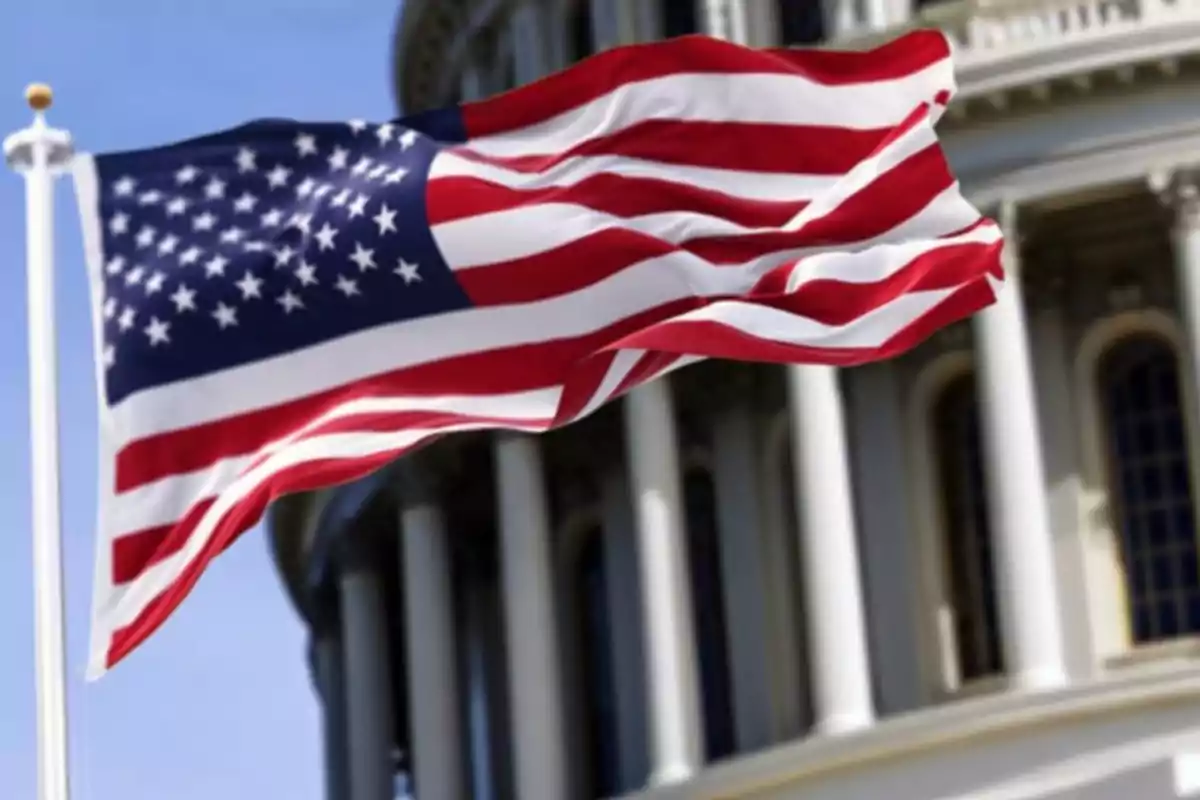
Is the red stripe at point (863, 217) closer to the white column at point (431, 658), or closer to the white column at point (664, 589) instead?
the white column at point (664, 589)

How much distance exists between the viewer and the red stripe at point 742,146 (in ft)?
90.5

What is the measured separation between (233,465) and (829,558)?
19.0m

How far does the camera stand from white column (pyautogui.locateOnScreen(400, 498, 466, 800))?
50.0 metres

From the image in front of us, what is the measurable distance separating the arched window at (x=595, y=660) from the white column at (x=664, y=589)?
12.2 feet

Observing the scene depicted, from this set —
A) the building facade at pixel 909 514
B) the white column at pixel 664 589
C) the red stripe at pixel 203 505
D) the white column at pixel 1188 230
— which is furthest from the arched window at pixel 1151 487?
the red stripe at pixel 203 505

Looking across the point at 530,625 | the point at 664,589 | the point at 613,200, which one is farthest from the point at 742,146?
the point at 530,625

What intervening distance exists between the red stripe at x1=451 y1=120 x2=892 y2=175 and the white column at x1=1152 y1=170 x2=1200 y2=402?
15602mm

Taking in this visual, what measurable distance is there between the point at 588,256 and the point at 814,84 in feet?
7.41

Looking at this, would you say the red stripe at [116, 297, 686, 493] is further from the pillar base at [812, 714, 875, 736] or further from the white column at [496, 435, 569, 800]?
the white column at [496, 435, 569, 800]

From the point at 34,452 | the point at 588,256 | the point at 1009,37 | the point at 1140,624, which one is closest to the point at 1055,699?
the point at 1140,624

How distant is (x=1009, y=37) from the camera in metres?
44.1

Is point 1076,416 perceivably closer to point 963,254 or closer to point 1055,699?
point 1055,699

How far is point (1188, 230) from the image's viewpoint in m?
43.2

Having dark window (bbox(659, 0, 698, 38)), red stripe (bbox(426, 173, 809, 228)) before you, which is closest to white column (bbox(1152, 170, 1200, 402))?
dark window (bbox(659, 0, 698, 38))
